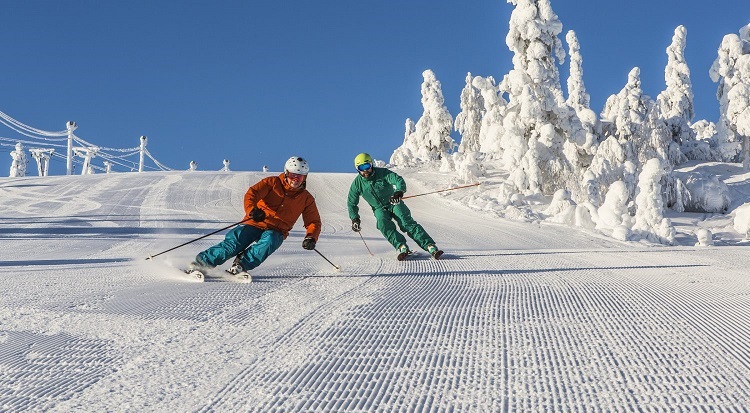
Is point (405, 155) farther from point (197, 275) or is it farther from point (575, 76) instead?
point (197, 275)

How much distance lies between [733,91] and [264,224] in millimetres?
34707

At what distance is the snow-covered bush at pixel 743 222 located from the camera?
20.2 m

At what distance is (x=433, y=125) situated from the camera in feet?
146

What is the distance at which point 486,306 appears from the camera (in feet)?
11.5

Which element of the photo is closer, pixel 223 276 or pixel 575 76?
pixel 223 276

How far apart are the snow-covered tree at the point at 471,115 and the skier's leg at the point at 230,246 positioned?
38320 mm

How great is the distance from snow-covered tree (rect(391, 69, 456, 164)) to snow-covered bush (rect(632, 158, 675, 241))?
2431 cm

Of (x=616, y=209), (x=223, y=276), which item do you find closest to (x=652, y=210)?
(x=616, y=209)

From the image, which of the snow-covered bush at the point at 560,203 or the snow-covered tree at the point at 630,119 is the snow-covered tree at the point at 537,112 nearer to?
the snow-covered tree at the point at 630,119

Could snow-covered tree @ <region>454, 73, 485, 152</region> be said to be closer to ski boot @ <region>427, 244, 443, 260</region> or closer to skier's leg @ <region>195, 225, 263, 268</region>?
ski boot @ <region>427, 244, 443, 260</region>

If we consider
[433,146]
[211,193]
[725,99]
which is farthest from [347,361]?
[433,146]

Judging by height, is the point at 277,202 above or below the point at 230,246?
above

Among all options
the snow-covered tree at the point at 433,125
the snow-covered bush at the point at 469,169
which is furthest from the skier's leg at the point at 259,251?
the snow-covered tree at the point at 433,125

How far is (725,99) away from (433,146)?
20452 mm
